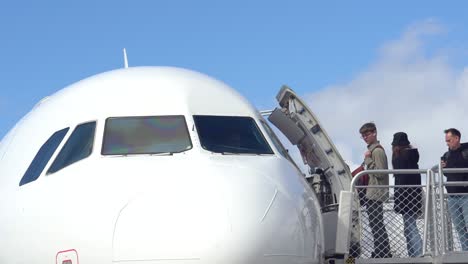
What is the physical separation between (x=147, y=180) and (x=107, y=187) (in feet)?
1.50

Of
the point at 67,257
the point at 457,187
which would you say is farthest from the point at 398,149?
the point at 67,257

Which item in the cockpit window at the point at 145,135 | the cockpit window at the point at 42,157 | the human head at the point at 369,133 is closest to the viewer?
the cockpit window at the point at 145,135

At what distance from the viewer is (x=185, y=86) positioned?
11445 mm

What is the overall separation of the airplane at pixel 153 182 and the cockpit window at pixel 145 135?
0.04ft

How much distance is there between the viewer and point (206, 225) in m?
8.87

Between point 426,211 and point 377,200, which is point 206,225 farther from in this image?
point 377,200

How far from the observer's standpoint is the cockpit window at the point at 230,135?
10484 mm

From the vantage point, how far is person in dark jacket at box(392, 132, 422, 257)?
12578 mm

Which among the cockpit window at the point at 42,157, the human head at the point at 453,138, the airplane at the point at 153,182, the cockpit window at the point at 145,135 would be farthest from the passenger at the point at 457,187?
the cockpit window at the point at 42,157

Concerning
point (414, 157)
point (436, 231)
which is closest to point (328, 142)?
point (414, 157)

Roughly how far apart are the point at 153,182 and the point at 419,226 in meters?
4.90

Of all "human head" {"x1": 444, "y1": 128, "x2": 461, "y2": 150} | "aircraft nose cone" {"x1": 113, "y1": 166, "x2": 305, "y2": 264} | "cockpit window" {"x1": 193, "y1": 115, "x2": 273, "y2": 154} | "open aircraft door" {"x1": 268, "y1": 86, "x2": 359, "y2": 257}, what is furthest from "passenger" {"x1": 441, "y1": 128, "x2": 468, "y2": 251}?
"aircraft nose cone" {"x1": 113, "y1": 166, "x2": 305, "y2": 264}

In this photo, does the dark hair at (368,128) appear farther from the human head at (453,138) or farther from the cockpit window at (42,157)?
the cockpit window at (42,157)

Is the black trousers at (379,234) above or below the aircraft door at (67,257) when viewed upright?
above
